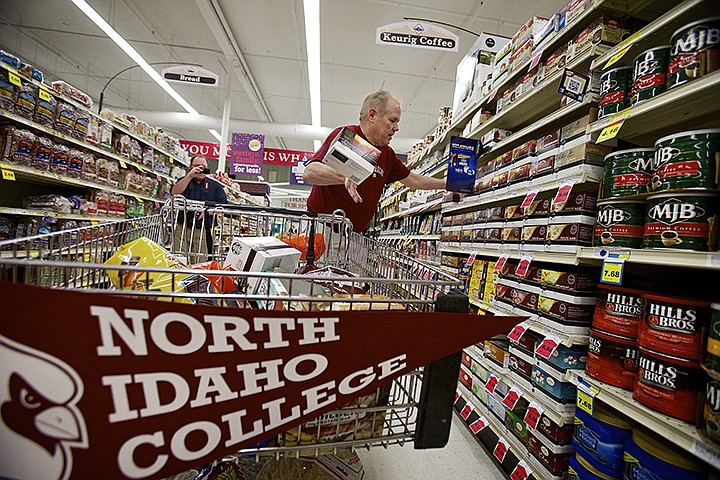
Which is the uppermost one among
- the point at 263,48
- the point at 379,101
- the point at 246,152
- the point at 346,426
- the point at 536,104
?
the point at 263,48

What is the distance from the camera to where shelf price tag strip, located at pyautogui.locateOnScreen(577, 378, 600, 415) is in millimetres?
1371

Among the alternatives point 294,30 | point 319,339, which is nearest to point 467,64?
point 319,339

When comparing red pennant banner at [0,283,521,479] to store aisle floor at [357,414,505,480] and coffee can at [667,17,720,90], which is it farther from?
coffee can at [667,17,720,90]

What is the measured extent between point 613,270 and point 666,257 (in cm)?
19

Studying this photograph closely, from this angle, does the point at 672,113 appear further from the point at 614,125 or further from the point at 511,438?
the point at 511,438

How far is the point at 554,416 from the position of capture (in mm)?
1586

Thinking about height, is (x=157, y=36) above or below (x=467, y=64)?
above

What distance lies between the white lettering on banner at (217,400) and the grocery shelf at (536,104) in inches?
67.6

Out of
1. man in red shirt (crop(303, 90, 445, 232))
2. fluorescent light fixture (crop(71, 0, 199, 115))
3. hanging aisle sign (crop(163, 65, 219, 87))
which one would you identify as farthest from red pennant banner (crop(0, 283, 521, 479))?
fluorescent light fixture (crop(71, 0, 199, 115))

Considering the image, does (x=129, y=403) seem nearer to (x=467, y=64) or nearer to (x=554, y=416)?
(x=554, y=416)

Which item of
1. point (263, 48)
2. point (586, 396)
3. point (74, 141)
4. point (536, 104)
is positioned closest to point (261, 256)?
point (586, 396)

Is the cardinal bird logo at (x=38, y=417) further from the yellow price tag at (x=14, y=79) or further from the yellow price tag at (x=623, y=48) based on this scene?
the yellow price tag at (x=14, y=79)

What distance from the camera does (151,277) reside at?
0.89 meters

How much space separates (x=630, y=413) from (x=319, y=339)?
1.19 meters
